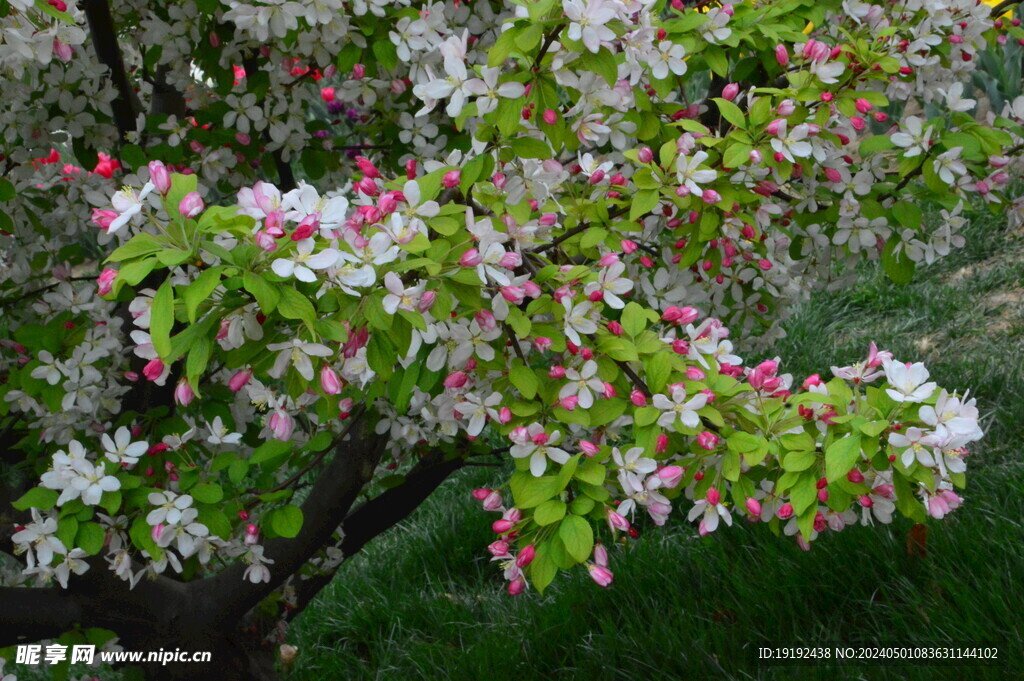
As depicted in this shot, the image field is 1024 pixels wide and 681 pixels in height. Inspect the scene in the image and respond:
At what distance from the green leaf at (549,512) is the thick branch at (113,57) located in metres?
1.63

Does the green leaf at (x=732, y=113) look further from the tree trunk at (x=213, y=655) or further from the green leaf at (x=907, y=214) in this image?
the tree trunk at (x=213, y=655)

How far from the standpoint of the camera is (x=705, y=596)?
9.07 ft

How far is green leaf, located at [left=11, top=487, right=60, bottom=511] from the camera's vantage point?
182cm

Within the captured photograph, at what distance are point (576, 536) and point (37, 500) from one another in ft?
3.61

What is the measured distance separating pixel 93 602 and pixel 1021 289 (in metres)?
3.92

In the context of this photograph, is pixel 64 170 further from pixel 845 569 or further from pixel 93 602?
pixel 845 569

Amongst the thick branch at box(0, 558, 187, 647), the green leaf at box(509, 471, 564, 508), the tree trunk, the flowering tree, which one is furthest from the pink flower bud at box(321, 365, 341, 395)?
the tree trunk

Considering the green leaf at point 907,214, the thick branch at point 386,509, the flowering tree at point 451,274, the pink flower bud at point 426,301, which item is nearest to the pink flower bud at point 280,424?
the flowering tree at point 451,274

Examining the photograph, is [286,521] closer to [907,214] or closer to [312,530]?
[312,530]

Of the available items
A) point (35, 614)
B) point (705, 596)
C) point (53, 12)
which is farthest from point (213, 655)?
point (53, 12)

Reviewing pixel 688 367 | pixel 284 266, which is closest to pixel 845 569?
pixel 688 367

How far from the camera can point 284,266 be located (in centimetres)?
116

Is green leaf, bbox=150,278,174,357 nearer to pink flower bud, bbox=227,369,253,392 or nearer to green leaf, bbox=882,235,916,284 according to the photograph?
pink flower bud, bbox=227,369,253,392

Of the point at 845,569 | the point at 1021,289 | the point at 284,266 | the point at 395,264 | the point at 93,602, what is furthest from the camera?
the point at 1021,289
